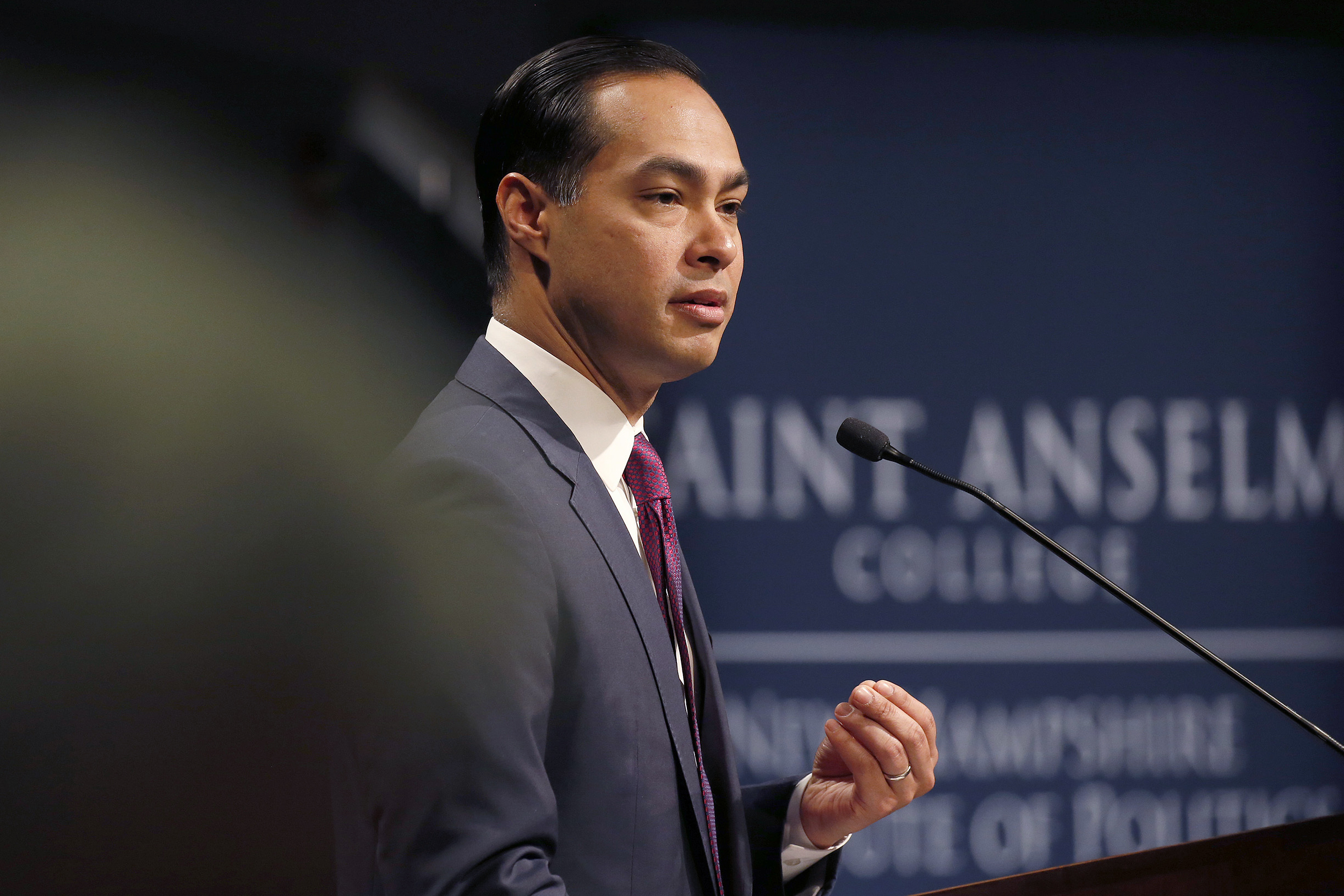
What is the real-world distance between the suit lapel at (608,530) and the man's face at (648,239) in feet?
0.32

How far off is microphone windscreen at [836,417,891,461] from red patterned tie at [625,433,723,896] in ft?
0.75

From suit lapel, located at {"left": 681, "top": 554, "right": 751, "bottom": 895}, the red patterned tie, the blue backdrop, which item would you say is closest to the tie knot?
the red patterned tie

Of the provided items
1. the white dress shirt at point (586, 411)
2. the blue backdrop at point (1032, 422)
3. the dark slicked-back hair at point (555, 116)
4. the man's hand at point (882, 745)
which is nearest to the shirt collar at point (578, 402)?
the white dress shirt at point (586, 411)

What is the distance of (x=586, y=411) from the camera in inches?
40.8

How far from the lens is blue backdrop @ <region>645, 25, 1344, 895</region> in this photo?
7.79ft

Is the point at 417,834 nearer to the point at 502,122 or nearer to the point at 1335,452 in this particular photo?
the point at 502,122

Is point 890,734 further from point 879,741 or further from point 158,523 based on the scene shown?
point 158,523

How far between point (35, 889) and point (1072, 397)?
2260 mm

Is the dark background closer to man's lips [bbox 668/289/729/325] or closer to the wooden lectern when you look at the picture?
man's lips [bbox 668/289/729/325]

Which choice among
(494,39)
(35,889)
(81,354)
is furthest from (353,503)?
(494,39)

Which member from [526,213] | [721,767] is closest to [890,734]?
[721,767]

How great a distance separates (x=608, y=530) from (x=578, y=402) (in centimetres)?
16

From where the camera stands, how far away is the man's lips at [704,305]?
3.40 feet

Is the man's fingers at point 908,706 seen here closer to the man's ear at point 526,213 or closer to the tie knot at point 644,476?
the tie knot at point 644,476
